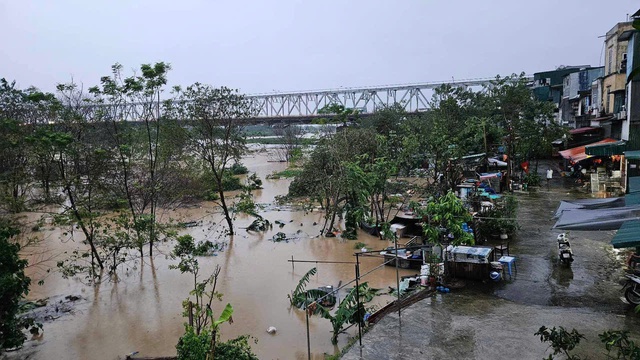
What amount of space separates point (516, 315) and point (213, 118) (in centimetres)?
1526

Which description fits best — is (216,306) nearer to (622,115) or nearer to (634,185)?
(634,185)

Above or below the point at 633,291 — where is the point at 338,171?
above

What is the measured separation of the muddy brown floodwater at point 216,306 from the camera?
390 inches

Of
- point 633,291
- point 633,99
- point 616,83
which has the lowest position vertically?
point 633,291

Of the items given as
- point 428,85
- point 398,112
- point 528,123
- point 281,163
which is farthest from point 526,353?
point 428,85

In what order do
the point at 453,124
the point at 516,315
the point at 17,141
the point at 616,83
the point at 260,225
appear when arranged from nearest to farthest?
1. the point at 516,315
2. the point at 17,141
3. the point at 260,225
4. the point at 616,83
5. the point at 453,124

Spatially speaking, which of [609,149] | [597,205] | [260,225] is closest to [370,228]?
[260,225]

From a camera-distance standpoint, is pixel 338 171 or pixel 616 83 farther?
pixel 616 83

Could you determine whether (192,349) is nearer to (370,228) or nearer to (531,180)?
(370,228)

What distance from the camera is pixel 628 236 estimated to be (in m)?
7.65

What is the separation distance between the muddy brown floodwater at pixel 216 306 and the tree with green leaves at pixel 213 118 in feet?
12.6

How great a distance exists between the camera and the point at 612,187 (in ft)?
66.2

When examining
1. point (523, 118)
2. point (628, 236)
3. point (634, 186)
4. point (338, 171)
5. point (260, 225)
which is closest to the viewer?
point (628, 236)

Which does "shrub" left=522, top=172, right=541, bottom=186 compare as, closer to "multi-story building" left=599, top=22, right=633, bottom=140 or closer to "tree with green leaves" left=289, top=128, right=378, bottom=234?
"multi-story building" left=599, top=22, right=633, bottom=140
